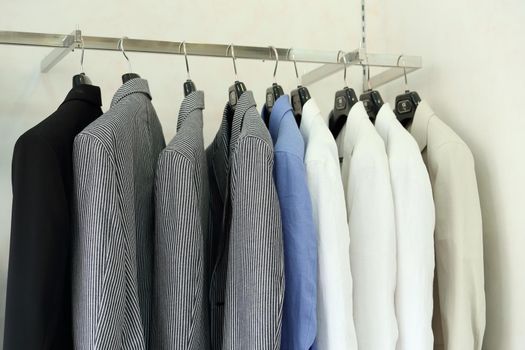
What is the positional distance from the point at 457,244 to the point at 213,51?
528 millimetres

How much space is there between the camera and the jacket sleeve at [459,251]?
3.33ft

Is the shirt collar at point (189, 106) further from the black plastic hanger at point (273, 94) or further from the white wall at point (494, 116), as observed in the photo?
the white wall at point (494, 116)

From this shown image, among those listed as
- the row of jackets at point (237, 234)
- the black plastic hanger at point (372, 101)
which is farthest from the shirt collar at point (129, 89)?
the black plastic hanger at point (372, 101)

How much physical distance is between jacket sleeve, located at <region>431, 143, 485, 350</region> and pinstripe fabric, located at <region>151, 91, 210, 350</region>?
0.45m

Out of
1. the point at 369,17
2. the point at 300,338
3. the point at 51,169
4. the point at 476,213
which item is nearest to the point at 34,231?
the point at 51,169

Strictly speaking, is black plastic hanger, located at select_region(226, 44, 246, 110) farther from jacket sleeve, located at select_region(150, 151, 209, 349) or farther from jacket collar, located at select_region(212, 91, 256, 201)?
jacket sleeve, located at select_region(150, 151, 209, 349)

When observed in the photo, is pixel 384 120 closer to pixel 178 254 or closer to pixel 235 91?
pixel 235 91

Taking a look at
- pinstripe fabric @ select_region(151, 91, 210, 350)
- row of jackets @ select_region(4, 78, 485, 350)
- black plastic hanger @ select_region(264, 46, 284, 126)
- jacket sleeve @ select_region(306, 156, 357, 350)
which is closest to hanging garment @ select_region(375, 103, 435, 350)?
row of jackets @ select_region(4, 78, 485, 350)

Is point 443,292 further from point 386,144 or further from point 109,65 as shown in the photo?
point 109,65

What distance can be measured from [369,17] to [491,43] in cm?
46

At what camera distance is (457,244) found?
102 centimetres

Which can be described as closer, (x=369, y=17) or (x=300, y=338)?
(x=300, y=338)

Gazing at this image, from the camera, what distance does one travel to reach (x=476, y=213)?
1.03m

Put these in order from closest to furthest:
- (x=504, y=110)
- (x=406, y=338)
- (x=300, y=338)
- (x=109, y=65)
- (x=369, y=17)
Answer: (x=300, y=338) < (x=406, y=338) < (x=504, y=110) < (x=109, y=65) < (x=369, y=17)
